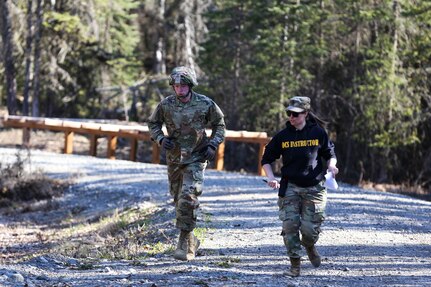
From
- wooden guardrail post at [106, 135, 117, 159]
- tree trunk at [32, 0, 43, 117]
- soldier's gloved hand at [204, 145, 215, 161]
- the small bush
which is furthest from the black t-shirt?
tree trunk at [32, 0, 43, 117]

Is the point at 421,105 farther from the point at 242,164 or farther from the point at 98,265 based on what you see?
the point at 98,265

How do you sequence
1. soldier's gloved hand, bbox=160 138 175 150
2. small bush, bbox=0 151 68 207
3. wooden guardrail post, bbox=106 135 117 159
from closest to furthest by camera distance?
soldier's gloved hand, bbox=160 138 175 150
small bush, bbox=0 151 68 207
wooden guardrail post, bbox=106 135 117 159

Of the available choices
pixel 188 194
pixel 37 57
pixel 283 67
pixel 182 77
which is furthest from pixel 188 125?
pixel 37 57

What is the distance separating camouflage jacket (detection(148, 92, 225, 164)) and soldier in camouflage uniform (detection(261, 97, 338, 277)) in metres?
0.94

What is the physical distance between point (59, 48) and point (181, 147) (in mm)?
27501

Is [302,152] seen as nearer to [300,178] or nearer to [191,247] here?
[300,178]

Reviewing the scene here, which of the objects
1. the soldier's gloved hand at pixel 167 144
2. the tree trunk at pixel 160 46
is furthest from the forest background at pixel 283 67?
the soldier's gloved hand at pixel 167 144

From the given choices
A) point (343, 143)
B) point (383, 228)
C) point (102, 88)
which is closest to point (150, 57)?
point (102, 88)

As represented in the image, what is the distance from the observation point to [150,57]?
42562mm

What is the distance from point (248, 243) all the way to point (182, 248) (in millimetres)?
1416

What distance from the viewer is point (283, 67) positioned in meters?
26.5

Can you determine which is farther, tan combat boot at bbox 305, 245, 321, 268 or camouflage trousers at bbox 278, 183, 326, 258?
tan combat boot at bbox 305, 245, 321, 268

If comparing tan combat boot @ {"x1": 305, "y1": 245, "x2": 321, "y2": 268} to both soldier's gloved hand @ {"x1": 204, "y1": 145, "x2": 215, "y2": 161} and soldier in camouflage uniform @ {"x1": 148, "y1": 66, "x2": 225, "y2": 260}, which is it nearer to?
soldier in camouflage uniform @ {"x1": 148, "y1": 66, "x2": 225, "y2": 260}

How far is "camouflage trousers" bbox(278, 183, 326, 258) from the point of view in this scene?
6.91 meters
